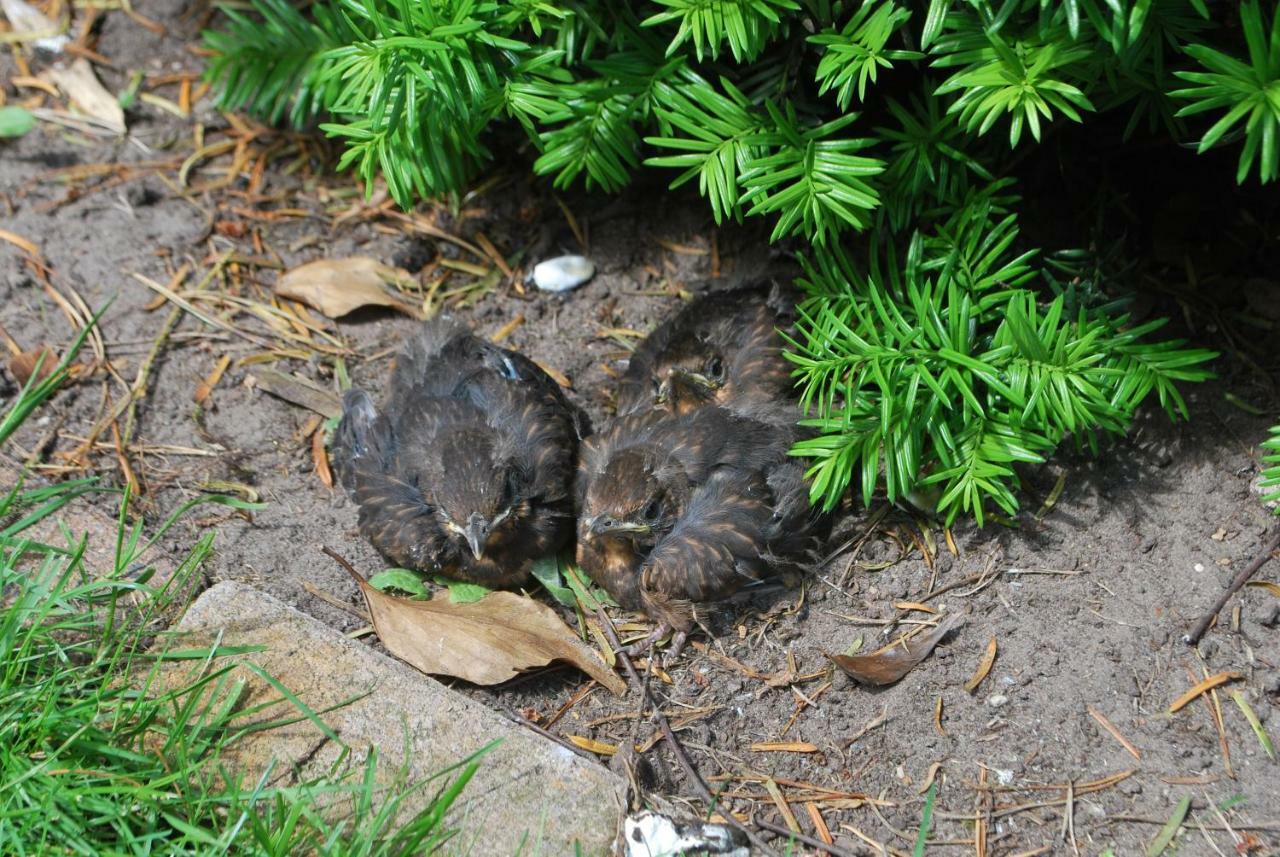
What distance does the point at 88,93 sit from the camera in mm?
5199

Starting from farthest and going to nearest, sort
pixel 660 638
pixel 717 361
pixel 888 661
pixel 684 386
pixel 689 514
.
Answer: pixel 717 361 < pixel 684 386 < pixel 689 514 < pixel 660 638 < pixel 888 661

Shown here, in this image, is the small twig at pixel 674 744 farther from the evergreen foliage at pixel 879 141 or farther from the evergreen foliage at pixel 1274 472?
the evergreen foliage at pixel 1274 472

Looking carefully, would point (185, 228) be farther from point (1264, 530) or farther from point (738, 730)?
point (1264, 530)

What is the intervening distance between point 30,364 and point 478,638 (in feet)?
6.60

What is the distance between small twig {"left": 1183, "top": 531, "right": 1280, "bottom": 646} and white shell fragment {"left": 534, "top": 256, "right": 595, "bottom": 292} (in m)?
2.54

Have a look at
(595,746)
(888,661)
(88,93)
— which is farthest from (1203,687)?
(88,93)

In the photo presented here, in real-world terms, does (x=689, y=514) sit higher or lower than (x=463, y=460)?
lower

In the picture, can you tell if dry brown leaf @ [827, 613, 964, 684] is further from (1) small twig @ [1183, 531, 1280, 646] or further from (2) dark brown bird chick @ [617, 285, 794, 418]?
(2) dark brown bird chick @ [617, 285, 794, 418]

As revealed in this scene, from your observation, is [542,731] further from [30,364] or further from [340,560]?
[30,364]

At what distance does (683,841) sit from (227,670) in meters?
1.32

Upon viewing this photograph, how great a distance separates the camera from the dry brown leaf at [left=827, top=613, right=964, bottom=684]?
345cm

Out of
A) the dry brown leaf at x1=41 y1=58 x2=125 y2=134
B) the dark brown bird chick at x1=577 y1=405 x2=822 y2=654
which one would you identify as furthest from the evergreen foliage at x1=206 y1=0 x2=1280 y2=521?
the dry brown leaf at x1=41 y1=58 x2=125 y2=134

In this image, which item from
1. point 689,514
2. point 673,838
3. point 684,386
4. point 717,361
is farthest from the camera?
point 717,361

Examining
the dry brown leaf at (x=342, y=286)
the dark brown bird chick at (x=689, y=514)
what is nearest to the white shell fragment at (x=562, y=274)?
the dry brown leaf at (x=342, y=286)
